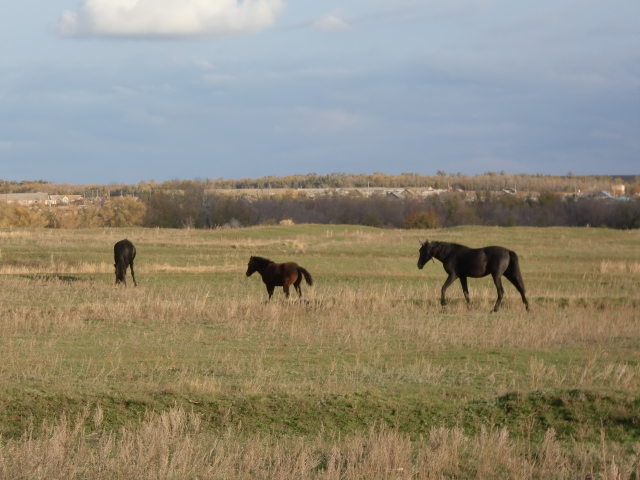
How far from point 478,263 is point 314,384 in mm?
10893

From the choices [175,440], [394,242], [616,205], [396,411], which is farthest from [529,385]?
[616,205]

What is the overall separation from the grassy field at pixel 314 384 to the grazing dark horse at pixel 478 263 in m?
0.75

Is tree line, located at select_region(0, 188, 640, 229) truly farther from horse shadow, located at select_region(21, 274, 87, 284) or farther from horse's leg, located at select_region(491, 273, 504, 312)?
horse's leg, located at select_region(491, 273, 504, 312)

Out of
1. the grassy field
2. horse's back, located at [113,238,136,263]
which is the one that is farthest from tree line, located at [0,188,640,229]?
the grassy field

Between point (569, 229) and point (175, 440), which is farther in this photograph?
point (569, 229)

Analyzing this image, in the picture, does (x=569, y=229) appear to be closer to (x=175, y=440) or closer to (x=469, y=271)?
(x=469, y=271)

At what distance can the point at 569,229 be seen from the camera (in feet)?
184

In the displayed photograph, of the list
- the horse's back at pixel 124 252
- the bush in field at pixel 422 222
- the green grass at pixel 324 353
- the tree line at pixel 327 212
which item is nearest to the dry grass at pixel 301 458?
the green grass at pixel 324 353

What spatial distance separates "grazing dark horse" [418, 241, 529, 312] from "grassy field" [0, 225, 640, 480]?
0.75 metres

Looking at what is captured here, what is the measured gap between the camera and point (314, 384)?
35.8 ft

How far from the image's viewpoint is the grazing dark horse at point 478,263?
20.5 meters

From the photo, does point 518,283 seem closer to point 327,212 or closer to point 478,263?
point 478,263

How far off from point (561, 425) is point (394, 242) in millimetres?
37865

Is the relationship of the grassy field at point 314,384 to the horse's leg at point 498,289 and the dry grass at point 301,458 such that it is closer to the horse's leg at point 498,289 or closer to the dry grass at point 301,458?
the dry grass at point 301,458
